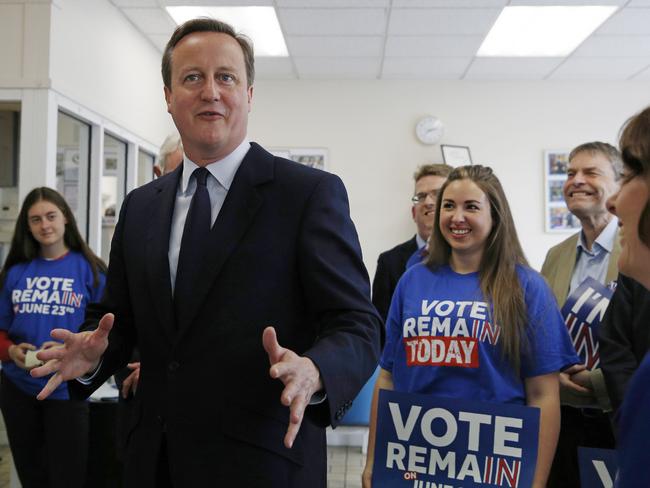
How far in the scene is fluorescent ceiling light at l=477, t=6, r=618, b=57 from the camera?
4988 mm

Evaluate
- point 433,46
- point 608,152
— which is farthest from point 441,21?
point 608,152

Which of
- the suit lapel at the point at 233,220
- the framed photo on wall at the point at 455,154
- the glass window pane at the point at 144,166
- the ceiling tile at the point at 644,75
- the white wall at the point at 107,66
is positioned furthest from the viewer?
the framed photo on wall at the point at 455,154

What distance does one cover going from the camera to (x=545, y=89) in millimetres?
6680

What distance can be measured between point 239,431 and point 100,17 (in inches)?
160

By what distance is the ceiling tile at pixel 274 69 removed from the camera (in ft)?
20.1

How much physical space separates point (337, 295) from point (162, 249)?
364mm

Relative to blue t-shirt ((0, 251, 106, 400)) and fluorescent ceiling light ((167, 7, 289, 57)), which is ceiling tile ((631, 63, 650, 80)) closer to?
fluorescent ceiling light ((167, 7, 289, 57))

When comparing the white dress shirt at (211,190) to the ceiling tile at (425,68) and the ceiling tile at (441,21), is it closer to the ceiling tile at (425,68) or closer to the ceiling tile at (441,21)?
the ceiling tile at (441,21)

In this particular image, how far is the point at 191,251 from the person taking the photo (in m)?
1.21

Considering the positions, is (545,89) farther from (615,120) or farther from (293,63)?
(293,63)

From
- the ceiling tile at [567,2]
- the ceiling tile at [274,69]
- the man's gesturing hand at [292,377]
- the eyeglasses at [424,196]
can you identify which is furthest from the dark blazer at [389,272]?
the ceiling tile at [274,69]

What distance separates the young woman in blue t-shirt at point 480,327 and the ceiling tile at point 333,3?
3.01 metres

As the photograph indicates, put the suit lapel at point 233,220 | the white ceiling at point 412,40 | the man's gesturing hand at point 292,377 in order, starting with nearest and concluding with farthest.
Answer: the man's gesturing hand at point 292,377, the suit lapel at point 233,220, the white ceiling at point 412,40

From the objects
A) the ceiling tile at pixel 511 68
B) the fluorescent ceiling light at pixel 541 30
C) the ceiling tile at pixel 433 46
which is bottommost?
the ceiling tile at pixel 433 46
